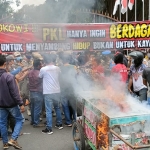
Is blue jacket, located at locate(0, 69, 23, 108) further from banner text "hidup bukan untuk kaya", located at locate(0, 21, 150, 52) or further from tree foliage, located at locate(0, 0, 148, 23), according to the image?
banner text "hidup bukan untuk kaya", located at locate(0, 21, 150, 52)

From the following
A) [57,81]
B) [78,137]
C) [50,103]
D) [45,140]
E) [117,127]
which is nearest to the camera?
[117,127]

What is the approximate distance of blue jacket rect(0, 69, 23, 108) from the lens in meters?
4.85

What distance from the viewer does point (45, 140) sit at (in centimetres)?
567

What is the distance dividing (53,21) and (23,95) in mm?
3011

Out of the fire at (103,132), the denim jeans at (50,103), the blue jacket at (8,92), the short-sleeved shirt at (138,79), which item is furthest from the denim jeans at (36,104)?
the fire at (103,132)

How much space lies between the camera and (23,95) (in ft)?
24.6

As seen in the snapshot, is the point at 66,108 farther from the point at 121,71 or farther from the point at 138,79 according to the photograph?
the point at 138,79

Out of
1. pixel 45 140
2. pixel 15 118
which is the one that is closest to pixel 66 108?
pixel 45 140

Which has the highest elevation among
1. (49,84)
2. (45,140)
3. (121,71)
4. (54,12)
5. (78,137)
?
(54,12)

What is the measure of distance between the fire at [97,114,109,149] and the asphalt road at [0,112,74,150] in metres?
1.55

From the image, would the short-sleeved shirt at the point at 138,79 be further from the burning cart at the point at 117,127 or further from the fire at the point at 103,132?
the fire at the point at 103,132

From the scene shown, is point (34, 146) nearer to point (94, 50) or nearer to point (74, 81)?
point (74, 81)

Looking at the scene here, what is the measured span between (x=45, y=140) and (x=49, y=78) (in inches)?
51.0

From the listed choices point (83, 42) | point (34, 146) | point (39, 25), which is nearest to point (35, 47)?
point (39, 25)
